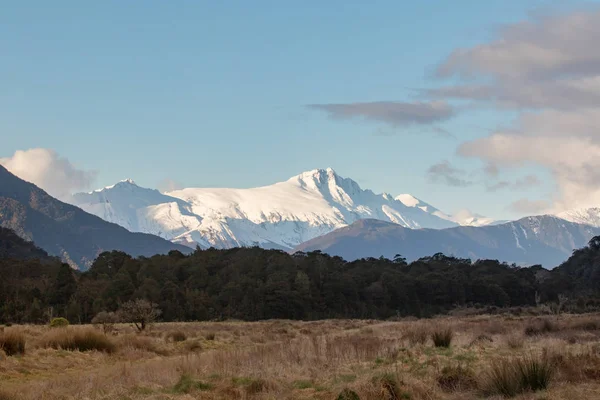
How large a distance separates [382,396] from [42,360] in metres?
14.4

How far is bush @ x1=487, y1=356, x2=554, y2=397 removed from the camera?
13414 millimetres

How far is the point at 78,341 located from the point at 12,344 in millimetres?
3733

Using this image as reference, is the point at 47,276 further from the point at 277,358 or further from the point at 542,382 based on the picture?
the point at 542,382

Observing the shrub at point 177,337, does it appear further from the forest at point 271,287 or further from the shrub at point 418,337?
the forest at point 271,287

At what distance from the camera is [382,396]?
13148mm

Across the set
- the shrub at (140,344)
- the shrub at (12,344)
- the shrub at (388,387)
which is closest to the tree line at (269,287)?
the shrub at (140,344)

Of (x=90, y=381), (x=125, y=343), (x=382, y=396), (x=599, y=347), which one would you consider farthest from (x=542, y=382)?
(x=125, y=343)

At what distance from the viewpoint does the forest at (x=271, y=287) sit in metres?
85.4

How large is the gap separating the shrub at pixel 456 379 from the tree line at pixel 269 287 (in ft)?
223

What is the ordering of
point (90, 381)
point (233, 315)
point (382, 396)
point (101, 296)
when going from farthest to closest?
point (233, 315), point (101, 296), point (90, 381), point (382, 396)

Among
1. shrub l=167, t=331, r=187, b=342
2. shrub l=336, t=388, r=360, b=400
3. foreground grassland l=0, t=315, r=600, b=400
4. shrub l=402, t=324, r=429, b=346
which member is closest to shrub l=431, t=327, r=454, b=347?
foreground grassland l=0, t=315, r=600, b=400

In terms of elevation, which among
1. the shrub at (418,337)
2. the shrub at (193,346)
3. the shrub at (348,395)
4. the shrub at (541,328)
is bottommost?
the shrub at (193,346)

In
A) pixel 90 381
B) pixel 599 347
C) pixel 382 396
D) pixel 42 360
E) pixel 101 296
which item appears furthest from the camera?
pixel 101 296

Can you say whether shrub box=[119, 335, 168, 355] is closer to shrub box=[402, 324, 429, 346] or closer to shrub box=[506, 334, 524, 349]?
shrub box=[402, 324, 429, 346]
